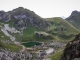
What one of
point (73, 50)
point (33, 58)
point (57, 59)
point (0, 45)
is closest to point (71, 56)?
point (73, 50)

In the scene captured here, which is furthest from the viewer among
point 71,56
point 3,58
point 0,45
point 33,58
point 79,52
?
point 0,45

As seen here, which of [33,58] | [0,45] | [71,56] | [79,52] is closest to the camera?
[79,52]

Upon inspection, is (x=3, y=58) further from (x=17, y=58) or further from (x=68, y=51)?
(x=68, y=51)

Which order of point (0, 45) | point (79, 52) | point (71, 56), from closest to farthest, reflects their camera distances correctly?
1. point (79, 52)
2. point (71, 56)
3. point (0, 45)

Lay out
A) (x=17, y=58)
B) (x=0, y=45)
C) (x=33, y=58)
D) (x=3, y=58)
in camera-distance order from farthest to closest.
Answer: (x=0, y=45) < (x=33, y=58) < (x=17, y=58) < (x=3, y=58)

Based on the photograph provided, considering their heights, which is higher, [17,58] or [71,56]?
[71,56]

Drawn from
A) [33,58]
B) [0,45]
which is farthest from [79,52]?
[0,45]

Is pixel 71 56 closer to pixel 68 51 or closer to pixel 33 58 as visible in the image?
pixel 68 51

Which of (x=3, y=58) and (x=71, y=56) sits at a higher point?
(x=71, y=56)

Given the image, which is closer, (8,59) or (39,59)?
(8,59)
